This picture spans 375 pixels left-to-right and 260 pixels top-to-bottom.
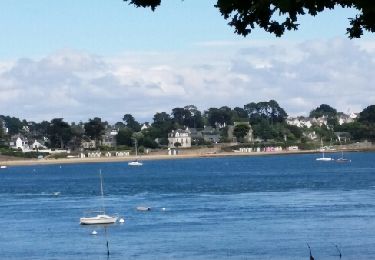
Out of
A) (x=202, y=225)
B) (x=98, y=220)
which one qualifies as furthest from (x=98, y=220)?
(x=202, y=225)

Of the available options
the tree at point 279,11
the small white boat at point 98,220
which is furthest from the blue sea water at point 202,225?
the tree at point 279,11

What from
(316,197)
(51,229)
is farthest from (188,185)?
(51,229)

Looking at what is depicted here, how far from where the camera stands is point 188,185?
140375 mm

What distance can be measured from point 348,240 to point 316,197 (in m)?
41.5

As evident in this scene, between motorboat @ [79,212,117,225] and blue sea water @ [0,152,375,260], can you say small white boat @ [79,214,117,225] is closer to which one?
motorboat @ [79,212,117,225]

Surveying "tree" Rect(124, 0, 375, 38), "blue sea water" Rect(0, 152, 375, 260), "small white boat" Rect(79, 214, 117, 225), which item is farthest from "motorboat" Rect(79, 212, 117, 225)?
"tree" Rect(124, 0, 375, 38)

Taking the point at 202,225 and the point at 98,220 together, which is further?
the point at 98,220

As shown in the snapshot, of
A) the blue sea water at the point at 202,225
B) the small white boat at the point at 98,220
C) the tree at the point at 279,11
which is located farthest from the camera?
the small white boat at the point at 98,220

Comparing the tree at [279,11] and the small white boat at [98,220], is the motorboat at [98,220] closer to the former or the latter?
the small white boat at [98,220]

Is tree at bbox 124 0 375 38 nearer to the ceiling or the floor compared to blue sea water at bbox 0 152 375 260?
nearer to the ceiling

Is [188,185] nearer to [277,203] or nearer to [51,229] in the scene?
[277,203]

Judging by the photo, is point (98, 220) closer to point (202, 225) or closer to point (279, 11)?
point (202, 225)

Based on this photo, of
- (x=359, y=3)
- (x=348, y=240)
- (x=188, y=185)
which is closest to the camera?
(x=359, y=3)

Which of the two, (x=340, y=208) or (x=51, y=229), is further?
(x=340, y=208)
